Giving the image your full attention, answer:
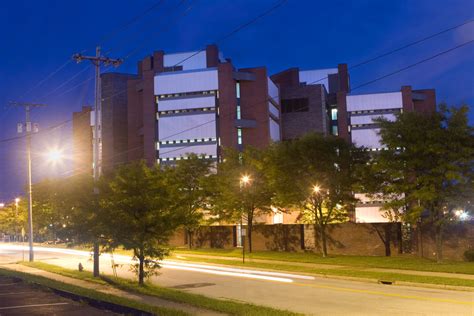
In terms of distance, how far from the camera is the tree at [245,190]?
40781 millimetres

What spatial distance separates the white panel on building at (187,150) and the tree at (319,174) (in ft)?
126

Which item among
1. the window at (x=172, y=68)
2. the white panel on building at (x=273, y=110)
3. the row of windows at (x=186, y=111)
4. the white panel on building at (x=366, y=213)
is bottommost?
the white panel on building at (x=366, y=213)

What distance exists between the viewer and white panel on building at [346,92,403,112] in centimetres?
8662

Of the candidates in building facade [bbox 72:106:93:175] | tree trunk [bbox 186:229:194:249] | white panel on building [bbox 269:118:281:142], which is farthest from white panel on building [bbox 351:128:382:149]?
building facade [bbox 72:106:93:175]

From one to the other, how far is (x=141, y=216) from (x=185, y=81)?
189 ft

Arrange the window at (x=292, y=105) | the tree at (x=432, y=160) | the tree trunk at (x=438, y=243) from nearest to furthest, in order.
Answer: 1. the tree at (x=432, y=160)
2. the tree trunk at (x=438, y=243)
3. the window at (x=292, y=105)

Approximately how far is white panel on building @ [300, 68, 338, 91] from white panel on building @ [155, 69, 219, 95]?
3008cm

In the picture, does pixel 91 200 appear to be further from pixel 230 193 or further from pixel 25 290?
pixel 230 193

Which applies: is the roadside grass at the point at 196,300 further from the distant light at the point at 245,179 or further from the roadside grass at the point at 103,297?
the distant light at the point at 245,179

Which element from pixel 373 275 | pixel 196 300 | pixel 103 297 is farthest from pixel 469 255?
pixel 103 297

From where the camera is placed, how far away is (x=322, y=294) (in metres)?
18.4

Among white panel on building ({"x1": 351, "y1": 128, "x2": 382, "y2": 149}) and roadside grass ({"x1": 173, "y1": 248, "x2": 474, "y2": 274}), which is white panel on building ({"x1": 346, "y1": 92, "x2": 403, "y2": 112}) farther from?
roadside grass ({"x1": 173, "y1": 248, "x2": 474, "y2": 274})

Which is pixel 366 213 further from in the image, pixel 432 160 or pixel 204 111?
pixel 432 160

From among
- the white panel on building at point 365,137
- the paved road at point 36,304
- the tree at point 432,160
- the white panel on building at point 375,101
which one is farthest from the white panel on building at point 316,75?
the paved road at point 36,304
